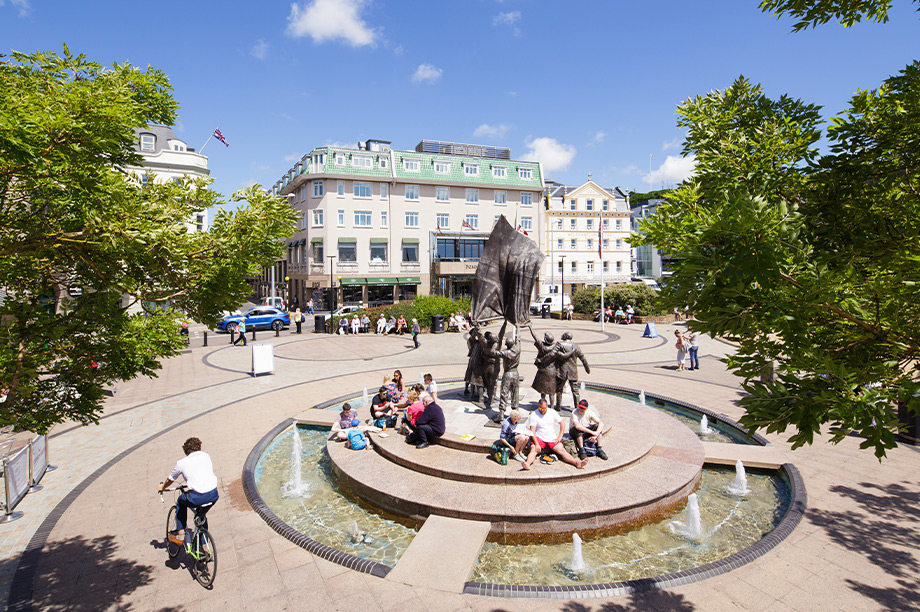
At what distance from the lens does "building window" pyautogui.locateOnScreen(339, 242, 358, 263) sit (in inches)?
1822

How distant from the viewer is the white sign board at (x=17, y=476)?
312 inches

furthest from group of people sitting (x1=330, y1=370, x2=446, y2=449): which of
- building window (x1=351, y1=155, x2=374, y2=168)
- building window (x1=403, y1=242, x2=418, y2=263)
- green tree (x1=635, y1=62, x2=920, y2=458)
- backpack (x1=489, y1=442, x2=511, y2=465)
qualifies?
building window (x1=351, y1=155, x2=374, y2=168)

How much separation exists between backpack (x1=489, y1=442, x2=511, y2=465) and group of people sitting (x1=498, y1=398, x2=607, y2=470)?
0.08 meters

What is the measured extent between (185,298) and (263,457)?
6.65 metres

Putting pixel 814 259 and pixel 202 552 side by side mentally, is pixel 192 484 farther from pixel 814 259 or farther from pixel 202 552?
pixel 814 259

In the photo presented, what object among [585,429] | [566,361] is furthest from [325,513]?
[566,361]

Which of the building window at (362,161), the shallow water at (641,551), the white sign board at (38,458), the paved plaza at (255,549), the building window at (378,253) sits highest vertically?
the building window at (362,161)

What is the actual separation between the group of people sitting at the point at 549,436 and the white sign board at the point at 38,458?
28.7ft

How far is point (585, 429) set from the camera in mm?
9023

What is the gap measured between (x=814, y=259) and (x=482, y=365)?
9.50 meters

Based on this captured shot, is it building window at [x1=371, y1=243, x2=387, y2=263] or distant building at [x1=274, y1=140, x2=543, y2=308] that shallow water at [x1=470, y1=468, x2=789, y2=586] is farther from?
building window at [x1=371, y1=243, x2=387, y2=263]

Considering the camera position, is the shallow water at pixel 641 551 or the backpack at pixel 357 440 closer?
the shallow water at pixel 641 551

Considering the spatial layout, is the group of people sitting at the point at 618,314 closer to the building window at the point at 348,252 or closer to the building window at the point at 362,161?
the building window at the point at 348,252

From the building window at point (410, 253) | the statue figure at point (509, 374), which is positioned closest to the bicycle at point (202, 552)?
the statue figure at point (509, 374)
